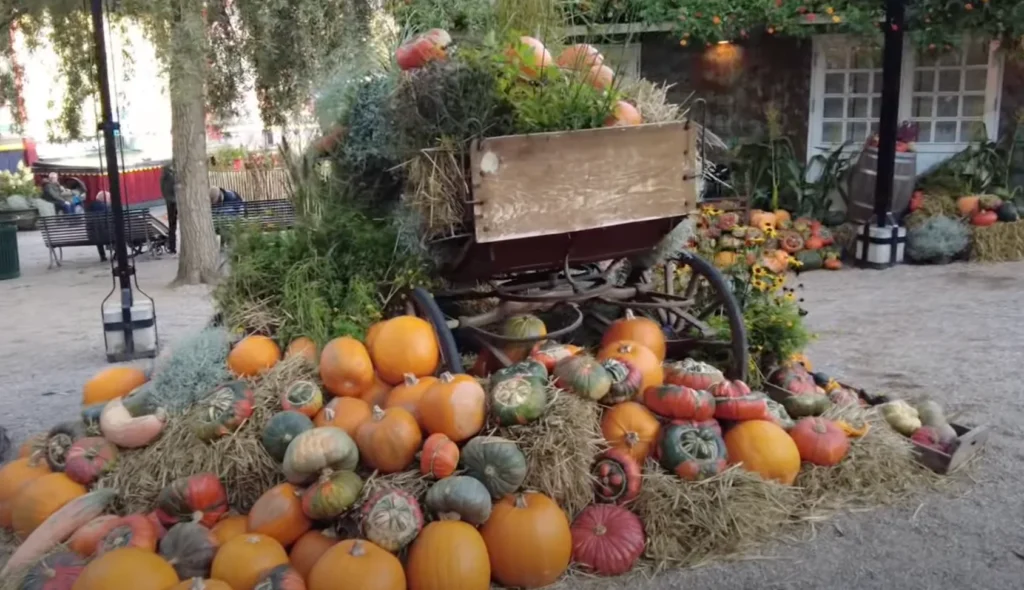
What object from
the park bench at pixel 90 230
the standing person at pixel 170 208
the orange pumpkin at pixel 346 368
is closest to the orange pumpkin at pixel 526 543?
the orange pumpkin at pixel 346 368

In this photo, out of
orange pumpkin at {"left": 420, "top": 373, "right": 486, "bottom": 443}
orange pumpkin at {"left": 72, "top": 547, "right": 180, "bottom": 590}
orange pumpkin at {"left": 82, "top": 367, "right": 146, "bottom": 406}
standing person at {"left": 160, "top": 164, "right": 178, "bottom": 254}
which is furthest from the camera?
standing person at {"left": 160, "top": 164, "right": 178, "bottom": 254}

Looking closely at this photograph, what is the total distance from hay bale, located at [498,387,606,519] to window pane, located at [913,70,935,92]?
8.94m

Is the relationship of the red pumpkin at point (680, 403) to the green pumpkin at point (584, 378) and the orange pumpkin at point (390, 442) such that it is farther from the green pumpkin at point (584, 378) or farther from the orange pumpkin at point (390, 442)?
→ the orange pumpkin at point (390, 442)

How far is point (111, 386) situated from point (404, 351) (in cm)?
164

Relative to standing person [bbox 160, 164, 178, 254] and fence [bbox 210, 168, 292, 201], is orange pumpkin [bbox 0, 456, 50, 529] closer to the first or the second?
standing person [bbox 160, 164, 178, 254]

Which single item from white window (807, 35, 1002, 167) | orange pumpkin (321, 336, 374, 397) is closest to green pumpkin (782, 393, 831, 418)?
orange pumpkin (321, 336, 374, 397)

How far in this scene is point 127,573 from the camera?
9.41 feet

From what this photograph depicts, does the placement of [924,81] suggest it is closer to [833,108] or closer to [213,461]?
[833,108]

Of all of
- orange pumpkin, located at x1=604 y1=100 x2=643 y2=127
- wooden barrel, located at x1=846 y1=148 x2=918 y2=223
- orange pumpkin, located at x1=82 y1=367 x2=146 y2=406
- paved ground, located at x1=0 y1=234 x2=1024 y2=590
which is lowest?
paved ground, located at x1=0 y1=234 x2=1024 y2=590

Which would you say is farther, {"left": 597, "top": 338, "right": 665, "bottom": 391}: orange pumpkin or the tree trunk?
the tree trunk

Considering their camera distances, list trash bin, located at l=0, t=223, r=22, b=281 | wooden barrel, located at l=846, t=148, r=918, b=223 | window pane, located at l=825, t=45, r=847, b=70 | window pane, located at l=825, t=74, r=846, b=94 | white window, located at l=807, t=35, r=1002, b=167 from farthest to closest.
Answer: trash bin, located at l=0, t=223, r=22, b=281, window pane, located at l=825, t=74, r=846, b=94, window pane, located at l=825, t=45, r=847, b=70, white window, located at l=807, t=35, r=1002, b=167, wooden barrel, located at l=846, t=148, r=918, b=223

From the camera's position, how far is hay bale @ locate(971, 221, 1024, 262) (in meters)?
9.50

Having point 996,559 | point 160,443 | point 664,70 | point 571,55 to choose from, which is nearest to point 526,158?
point 571,55

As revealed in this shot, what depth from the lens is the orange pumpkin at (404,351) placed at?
12.3 ft
